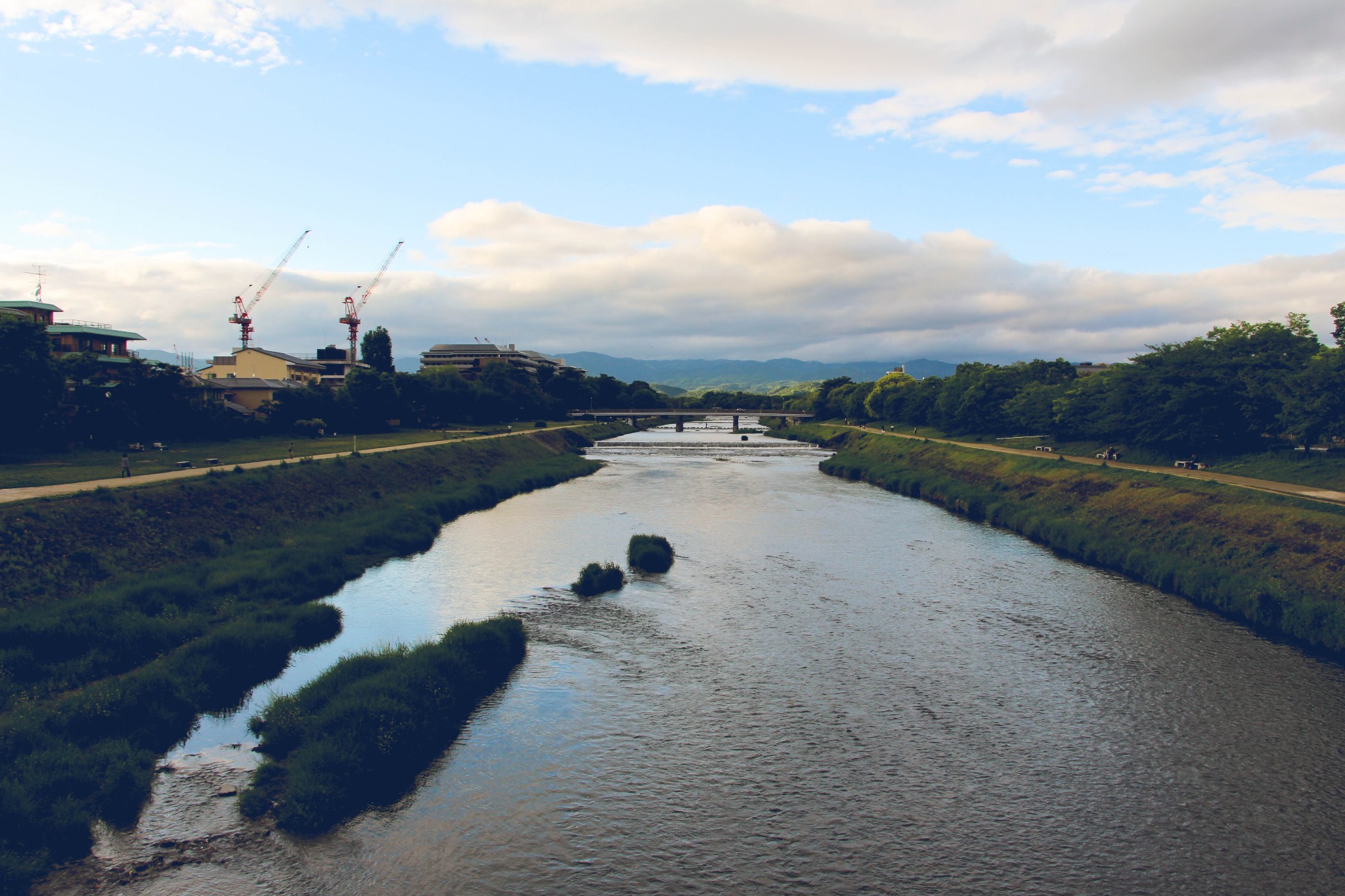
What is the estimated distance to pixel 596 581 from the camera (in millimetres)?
33594

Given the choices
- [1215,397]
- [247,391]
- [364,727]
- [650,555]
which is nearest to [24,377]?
[650,555]

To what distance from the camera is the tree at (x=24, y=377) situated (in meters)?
47.2

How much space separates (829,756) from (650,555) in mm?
19806

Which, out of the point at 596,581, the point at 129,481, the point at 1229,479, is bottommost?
the point at 596,581

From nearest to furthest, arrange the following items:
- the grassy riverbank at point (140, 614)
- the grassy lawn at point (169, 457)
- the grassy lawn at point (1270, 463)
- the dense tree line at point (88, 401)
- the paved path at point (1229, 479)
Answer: the grassy riverbank at point (140, 614) < the paved path at point (1229, 479) < the grassy lawn at point (169, 457) < the grassy lawn at point (1270, 463) < the dense tree line at point (88, 401)

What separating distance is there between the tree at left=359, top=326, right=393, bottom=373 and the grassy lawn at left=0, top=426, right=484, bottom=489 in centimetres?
8220

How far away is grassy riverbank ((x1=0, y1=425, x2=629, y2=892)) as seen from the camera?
15234 millimetres

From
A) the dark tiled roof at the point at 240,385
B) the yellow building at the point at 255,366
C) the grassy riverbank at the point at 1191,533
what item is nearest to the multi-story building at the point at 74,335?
the dark tiled roof at the point at 240,385

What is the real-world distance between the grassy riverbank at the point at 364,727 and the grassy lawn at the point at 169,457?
2676 cm

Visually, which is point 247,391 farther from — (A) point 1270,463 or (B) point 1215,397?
(A) point 1270,463

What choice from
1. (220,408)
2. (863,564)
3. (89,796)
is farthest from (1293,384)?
(220,408)

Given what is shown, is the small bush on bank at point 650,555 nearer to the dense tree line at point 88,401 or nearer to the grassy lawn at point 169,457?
the grassy lawn at point 169,457

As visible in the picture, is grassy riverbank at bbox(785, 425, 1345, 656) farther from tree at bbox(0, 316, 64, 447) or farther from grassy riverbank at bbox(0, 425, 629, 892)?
tree at bbox(0, 316, 64, 447)

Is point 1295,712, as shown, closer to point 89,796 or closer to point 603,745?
point 603,745
